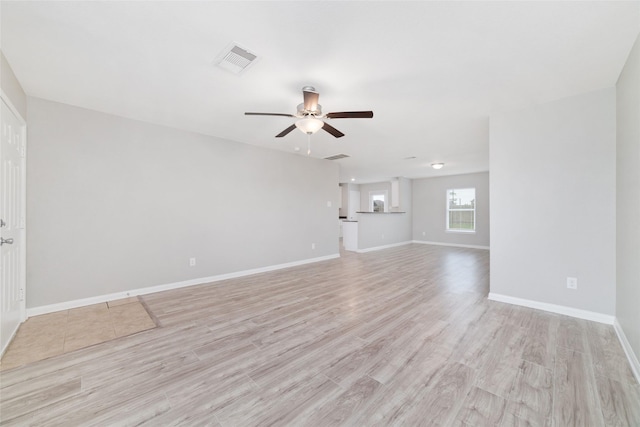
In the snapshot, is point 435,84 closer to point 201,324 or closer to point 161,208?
point 201,324

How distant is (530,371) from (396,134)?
339cm

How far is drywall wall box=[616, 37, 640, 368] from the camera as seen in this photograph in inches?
76.0

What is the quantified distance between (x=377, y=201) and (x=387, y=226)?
2.74 m

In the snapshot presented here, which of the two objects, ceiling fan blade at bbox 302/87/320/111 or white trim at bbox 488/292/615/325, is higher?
ceiling fan blade at bbox 302/87/320/111

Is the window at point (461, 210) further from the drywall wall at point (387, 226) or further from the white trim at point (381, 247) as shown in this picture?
the white trim at point (381, 247)

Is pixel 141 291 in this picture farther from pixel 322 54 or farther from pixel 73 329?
pixel 322 54

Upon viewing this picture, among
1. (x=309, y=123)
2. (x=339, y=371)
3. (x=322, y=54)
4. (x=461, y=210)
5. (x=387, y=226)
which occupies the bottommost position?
(x=339, y=371)

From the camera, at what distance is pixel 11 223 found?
7.89ft

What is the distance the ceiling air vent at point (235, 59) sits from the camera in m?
2.03

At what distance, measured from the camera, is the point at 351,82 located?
250 cm

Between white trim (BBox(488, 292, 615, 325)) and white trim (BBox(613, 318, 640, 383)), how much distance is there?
0.09 metres

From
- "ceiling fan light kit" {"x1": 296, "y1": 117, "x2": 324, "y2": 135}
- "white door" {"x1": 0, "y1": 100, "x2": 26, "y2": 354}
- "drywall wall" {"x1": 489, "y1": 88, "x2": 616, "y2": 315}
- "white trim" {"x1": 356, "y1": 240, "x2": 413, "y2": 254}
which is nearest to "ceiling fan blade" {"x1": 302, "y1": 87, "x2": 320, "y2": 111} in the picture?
"ceiling fan light kit" {"x1": 296, "y1": 117, "x2": 324, "y2": 135}

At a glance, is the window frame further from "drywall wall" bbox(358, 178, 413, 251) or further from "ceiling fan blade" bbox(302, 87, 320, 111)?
"ceiling fan blade" bbox(302, 87, 320, 111)

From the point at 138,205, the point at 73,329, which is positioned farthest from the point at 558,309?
the point at 138,205
